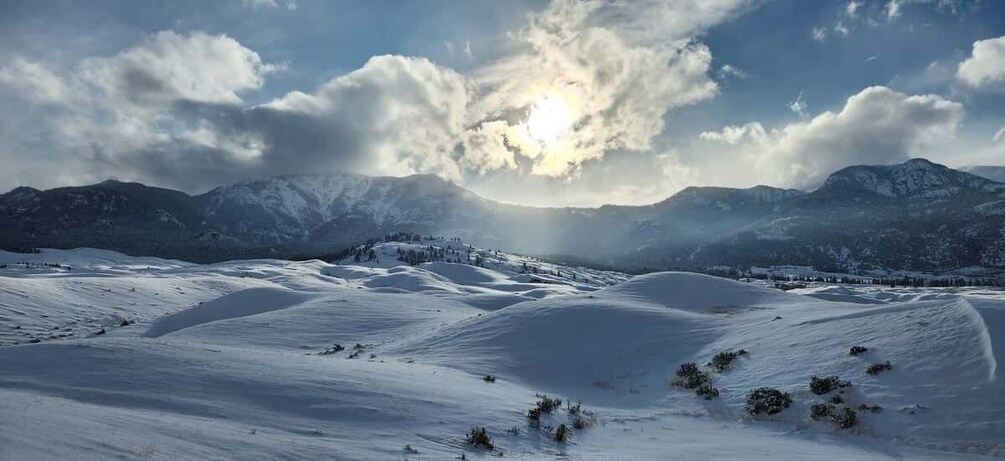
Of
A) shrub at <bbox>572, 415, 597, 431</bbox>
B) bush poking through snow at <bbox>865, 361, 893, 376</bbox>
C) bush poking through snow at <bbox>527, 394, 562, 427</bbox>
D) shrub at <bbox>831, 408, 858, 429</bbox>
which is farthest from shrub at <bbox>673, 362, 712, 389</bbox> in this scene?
bush poking through snow at <bbox>527, 394, 562, 427</bbox>

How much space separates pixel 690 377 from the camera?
73.3ft

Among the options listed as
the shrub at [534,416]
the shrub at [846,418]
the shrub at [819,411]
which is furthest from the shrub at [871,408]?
the shrub at [534,416]

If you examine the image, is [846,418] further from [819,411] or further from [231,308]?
[231,308]

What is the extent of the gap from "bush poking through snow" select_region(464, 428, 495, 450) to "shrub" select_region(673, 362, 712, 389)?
1113 cm

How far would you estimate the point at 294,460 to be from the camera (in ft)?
35.0

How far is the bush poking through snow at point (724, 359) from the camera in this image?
22.7 metres

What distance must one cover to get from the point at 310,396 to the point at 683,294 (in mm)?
31764

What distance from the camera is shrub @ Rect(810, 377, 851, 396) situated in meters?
17.8

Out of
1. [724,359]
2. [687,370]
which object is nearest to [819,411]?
[724,359]

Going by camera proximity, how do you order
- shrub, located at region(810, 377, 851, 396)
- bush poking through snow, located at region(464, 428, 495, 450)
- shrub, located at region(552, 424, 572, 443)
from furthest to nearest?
shrub, located at region(810, 377, 851, 396) → shrub, located at region(552, 424, 572, 443) → bush poking through snow, located at region(464, 428, 495, 450)

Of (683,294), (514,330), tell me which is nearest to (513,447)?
(514,330)

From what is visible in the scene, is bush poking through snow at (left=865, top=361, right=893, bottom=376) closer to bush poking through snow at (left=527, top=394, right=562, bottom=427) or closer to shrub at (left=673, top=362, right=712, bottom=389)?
shrub at (left=673, top=362, right=712, bottom=389)

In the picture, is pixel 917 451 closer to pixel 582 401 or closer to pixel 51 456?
pixel 582 401

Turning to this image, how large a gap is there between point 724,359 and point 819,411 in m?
6.52
